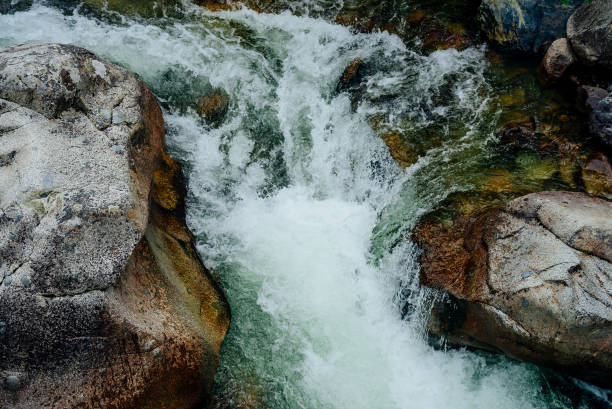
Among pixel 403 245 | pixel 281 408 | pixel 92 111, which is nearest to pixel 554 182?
pixel 403 245

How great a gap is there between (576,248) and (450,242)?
129cm

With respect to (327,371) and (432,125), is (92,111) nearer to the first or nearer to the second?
(327,371)

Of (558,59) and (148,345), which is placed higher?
(558,59)

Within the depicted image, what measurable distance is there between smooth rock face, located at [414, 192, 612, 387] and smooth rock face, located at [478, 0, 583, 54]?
9.57 feet

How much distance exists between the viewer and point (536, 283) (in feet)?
12.9

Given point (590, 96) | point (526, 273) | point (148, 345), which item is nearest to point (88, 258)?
point (148, 345)

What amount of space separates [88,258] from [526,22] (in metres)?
6.92

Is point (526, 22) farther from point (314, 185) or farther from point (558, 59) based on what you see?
point (314, 185)

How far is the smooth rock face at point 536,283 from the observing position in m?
3.77

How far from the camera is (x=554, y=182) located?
16.7 ft

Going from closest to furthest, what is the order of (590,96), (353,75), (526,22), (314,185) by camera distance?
(590,96), (314,185), (526,22), (353,75)

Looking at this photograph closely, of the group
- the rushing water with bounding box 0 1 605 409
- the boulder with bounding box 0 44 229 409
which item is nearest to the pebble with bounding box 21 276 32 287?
the boulder with bounding box 0 44 229 409

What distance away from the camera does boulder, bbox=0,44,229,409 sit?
3.26 meters

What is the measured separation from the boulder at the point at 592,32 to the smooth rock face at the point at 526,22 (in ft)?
0.62
